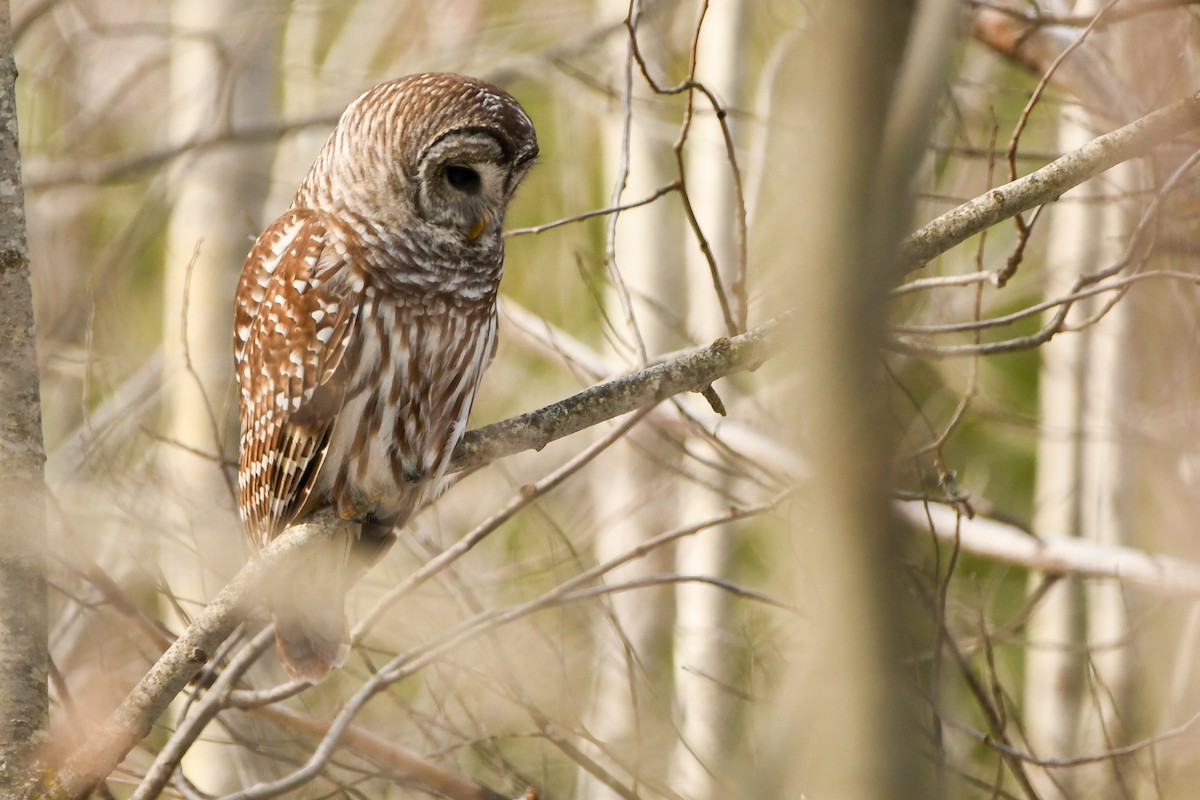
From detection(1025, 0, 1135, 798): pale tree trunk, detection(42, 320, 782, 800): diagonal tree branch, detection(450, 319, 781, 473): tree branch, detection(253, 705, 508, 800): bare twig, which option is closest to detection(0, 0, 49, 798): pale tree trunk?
detection(42, 320, 782, 800): diagonal tree branch

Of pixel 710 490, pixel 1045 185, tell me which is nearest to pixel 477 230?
pixel 1045 185

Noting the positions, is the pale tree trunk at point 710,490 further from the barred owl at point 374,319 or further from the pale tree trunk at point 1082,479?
the barred owl at point 374,319

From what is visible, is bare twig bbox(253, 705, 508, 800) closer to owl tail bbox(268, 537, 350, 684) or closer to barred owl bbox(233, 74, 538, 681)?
owl tail bbox(268, 537, 350, 684)

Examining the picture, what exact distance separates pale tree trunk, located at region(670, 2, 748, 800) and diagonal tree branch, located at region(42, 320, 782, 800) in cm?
277

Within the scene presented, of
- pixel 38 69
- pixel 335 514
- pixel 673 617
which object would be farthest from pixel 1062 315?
pixel 38 69

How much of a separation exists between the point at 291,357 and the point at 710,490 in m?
2.75

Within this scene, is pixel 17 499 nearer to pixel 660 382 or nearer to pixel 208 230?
pixel 660 382

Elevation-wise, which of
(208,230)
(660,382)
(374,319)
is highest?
(208,230)

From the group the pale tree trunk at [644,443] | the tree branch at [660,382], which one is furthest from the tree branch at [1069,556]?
the pale tree trunk at [644,443]

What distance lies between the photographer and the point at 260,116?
7.77 metres

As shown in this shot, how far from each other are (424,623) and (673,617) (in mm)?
3575

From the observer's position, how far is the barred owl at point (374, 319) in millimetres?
3830

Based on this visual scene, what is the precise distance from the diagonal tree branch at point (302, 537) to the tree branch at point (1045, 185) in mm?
427

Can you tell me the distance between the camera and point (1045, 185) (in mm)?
3012
